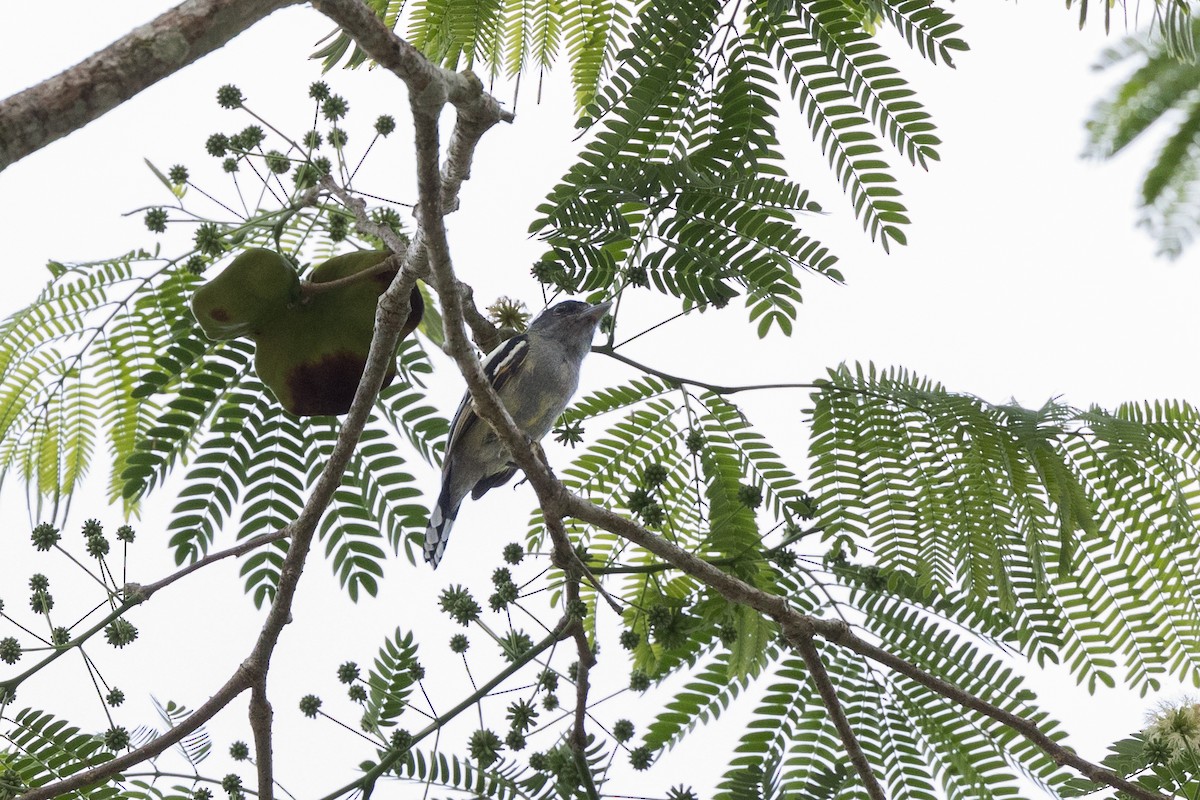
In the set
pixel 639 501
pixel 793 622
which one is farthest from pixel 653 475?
pixel 793 622

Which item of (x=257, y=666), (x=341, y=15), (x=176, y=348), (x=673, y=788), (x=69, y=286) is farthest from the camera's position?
(x=69, y=286)

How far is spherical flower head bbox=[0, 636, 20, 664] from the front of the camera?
2.98m

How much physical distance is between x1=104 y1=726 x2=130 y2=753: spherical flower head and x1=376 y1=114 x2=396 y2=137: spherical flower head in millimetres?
1939

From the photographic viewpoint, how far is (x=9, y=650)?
299 cm

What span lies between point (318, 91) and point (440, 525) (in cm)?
158

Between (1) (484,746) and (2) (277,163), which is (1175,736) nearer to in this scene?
(1) (484,746)

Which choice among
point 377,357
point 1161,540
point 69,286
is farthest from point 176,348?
point 1161,540

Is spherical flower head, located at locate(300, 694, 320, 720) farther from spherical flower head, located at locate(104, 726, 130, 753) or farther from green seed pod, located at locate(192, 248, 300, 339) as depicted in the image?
green seed pod, located at locate(192, 248, 300, 339)

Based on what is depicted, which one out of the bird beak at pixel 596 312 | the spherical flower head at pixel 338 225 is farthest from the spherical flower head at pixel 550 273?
the bird beak at pixel 596 312

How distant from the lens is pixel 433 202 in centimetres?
265

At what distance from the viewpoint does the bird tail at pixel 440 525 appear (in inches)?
156

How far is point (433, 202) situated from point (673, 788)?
1.57 metres

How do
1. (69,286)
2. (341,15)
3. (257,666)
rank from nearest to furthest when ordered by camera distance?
(341,15)
(257,666)
(69,286)

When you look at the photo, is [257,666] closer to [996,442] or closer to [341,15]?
[341,15]
